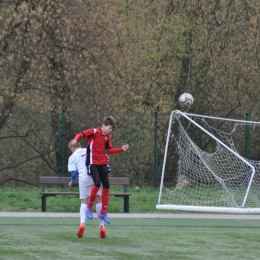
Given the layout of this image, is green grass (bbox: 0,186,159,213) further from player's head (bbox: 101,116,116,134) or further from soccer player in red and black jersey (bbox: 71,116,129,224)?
player's head (bbox: 101,116,116,134)

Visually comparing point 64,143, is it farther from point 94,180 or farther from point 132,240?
point 132,240

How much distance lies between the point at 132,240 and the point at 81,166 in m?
→ 1.74

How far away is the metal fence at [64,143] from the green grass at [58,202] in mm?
1540

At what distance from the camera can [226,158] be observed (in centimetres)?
1927

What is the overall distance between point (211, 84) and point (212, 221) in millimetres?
12652

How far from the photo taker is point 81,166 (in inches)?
504

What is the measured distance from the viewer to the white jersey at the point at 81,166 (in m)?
12.4

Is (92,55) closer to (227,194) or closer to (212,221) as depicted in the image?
(227,194)

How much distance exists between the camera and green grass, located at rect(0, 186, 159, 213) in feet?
56.4

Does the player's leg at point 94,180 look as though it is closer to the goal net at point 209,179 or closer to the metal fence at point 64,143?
the goal net at point 209,179

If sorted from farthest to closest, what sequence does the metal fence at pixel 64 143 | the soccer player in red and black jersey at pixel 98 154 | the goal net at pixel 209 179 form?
1. the metal fence at pixel 64 143
2. the goal net at pixel 209 179
3. the soccer player in red and black jersey at pixel 98 154

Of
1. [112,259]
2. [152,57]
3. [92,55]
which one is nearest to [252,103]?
[152,57]

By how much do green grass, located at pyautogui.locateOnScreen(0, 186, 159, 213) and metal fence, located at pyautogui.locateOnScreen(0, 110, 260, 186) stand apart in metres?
1.54

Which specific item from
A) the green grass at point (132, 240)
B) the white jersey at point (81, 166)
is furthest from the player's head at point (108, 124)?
the green grass at point (132, 240)
